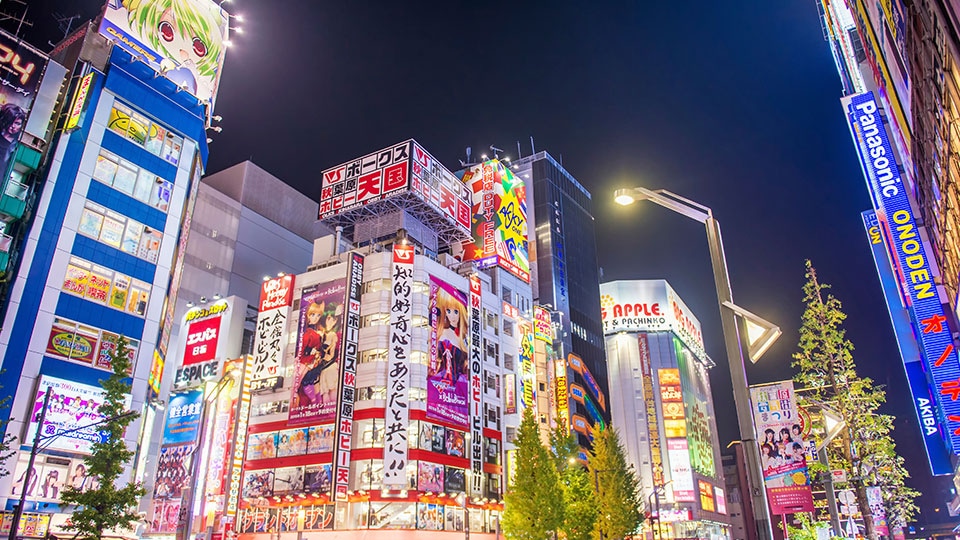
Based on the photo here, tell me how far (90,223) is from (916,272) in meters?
44.8

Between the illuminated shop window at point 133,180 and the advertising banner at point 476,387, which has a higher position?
the illuminated shop window at point 133,180

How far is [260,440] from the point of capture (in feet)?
176

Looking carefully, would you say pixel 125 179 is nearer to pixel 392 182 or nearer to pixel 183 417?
pixel 183 417

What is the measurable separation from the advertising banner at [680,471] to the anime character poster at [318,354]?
227 feet

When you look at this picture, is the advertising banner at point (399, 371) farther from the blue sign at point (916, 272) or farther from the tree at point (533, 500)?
the blue sign at point (916, 272)

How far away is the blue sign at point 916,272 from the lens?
1203 inches

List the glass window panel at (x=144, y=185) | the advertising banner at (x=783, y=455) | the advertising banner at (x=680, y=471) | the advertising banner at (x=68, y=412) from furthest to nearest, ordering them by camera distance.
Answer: the advertising banner at (x=680, y=471), the glass window panel at (x=144, y=185), the advertising banner at (x=68, y=412), the advertising banner at (x=783, y=455)

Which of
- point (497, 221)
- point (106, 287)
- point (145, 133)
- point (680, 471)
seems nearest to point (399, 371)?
point (106, 287)

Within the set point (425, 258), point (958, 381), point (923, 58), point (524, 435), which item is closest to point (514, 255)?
point (425, 258)

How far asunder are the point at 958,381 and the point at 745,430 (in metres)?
32.0

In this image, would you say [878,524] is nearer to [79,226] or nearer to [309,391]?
[309,391]

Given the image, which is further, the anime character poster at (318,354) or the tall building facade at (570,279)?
the tall building facade at (570,279)

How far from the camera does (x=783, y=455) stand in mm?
20547

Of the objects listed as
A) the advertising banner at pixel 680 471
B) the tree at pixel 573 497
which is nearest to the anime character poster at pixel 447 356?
the tree at pixel 573 497
